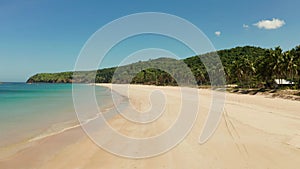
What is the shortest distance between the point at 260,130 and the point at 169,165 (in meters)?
6.03

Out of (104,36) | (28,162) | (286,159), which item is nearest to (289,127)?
(286,159)

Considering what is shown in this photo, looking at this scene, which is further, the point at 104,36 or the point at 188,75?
the point at 188,75

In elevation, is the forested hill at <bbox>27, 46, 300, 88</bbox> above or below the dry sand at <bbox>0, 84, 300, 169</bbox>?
above

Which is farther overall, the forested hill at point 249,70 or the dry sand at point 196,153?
the forested hill at point 249,70

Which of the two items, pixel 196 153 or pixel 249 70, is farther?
pixel 249 70

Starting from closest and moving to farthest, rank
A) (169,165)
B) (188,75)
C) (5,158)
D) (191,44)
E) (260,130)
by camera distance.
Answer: (169,165) → (5,158) → (260,130) → (191,44) → (188,75)

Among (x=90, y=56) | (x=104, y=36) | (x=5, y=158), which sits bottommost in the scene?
(x=5, y=158)

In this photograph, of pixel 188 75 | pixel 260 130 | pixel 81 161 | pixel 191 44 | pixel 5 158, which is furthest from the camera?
pixel 188 75

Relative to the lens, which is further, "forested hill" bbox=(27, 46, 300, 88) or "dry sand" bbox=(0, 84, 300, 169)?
"forested hill" bbox=(27, 46, 300, 88)

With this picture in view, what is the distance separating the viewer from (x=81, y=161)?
7.91 metres

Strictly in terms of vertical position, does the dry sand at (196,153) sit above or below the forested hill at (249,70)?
below

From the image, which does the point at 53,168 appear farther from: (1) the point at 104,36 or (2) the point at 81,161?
(1) the point at 104,36

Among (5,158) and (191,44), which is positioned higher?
(191,44)

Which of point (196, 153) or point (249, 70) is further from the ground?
point (249, 70)
